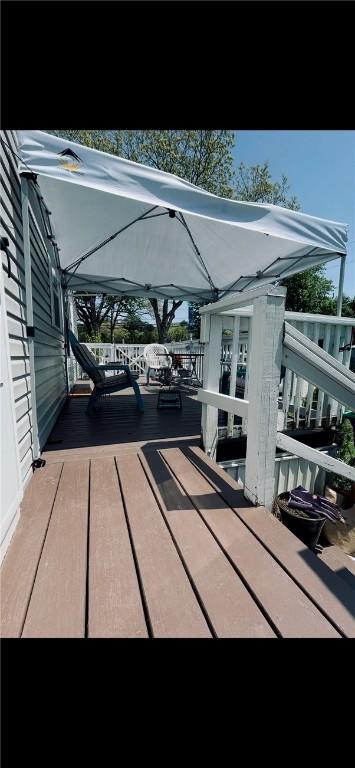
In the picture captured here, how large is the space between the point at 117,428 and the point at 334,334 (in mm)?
2540

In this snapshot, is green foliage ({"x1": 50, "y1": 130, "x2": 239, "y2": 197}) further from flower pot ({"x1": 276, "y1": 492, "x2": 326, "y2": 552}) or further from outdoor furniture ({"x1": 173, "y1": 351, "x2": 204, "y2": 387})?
flower pot ({"x1": 276, "y1": 492, "x2": 326, "y2": 552})

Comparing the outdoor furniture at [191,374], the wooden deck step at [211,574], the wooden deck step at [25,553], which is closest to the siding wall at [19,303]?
the wooden deck step at [25,553]

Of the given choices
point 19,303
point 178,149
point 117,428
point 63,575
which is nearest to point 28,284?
point 19,303

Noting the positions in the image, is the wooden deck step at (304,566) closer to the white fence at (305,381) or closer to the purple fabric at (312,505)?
the purple fabric at (312,505)

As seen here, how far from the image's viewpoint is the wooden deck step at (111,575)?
36.6 inches

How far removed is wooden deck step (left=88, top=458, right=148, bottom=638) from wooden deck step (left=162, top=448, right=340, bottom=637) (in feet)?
1.37

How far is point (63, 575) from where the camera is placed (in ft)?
3.75

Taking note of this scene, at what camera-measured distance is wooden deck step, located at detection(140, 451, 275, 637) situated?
93 cm

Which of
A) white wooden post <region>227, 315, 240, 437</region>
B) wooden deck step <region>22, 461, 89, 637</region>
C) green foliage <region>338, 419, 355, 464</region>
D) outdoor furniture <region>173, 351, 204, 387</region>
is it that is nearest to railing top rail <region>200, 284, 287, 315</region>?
white wooden post <region>227, 315, 240, 437</region>

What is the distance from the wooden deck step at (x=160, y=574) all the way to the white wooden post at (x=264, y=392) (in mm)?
587

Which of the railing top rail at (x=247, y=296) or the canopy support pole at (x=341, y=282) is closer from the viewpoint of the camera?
the railing top rail at (x=247, y=296)
